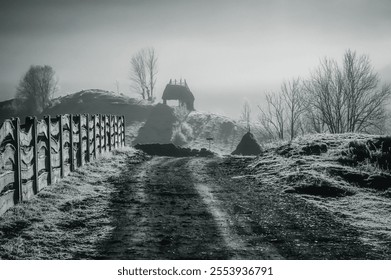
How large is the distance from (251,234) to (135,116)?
228 ft

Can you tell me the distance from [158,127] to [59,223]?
63.5 meters

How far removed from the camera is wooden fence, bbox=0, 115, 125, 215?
617cm

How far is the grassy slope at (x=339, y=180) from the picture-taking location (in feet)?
20.6

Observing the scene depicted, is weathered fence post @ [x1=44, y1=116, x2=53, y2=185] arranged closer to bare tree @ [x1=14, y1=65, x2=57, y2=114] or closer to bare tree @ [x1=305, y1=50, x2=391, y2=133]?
bare tree @ [x1=14, y1=65, x2=57, y2=114]

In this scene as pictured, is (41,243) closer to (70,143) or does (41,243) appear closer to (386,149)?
(70,143)

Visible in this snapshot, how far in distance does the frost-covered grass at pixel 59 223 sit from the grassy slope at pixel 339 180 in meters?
3.89

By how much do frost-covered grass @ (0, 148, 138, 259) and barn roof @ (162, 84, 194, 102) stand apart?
6877 centimetres

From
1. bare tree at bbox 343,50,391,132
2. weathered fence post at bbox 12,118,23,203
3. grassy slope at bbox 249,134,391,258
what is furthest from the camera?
bare tree at bbox 343,50,391,132

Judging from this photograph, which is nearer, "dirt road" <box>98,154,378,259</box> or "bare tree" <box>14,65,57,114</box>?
"dirt road" <box>98,154,378,259</box>

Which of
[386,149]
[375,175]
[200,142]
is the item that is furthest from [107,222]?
[200,142]

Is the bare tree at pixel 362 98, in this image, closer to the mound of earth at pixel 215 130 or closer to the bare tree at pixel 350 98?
the bare tree at pixel 350 98

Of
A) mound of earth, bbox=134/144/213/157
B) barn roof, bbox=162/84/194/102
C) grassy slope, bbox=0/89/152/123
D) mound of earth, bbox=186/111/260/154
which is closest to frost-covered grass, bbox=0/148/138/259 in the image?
mound of earth, bbox=134/144/213/157

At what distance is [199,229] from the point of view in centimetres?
560

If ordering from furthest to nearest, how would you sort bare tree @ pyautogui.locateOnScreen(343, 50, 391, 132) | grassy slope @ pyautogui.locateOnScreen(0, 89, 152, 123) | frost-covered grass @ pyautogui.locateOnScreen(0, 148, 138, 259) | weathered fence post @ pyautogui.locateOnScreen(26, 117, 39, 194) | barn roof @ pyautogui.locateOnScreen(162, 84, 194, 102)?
barn roof @ pyautogui.locateOnScreen(162, 84, 194, 102) → grassy slope @ pyautogui.locateOnScreen(0, 89, 152, 123) → bare tree @ pyautogui.locateOnScreen(343, 50, 391, 132) → weathered fence post @ pyautogui.locateOnScreen(26, 117, 39, 194) → frost-covered grass @ pyautogui.locateOnScreen(0, 148, 138, 259)
